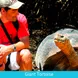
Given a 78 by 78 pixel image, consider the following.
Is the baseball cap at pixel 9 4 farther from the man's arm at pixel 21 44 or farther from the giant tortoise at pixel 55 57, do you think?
the giant tortoise at pixel 55 57

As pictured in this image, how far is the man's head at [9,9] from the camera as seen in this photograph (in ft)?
10.7

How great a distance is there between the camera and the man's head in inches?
128

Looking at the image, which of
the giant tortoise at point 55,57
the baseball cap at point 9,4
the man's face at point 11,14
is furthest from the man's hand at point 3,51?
the giant tortoise at point 55,57

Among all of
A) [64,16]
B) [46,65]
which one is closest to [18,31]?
[46,65]

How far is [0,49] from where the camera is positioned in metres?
3.22

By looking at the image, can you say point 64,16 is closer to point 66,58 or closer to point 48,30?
point 48,30

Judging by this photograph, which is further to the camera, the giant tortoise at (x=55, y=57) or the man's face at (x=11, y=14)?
the giant tortoise at (x=55, y=57)

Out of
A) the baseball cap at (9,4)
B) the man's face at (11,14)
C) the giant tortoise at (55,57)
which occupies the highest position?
the baseball cap at (9,4)

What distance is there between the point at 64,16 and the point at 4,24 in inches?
145

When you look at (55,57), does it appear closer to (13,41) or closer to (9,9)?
(13,41)

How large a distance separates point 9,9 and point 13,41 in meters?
0.33

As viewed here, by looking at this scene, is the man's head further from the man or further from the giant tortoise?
the giant tortoise

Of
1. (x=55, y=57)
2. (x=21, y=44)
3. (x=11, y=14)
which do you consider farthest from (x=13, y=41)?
(x=55, y=57)

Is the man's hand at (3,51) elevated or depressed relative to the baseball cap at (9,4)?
depressed
